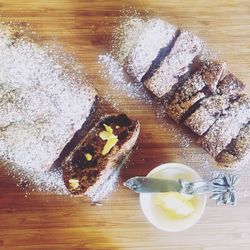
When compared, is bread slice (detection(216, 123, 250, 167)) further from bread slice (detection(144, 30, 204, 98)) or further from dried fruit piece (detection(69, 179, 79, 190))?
dried fruit piece (detection(69, 179, 79, 190))

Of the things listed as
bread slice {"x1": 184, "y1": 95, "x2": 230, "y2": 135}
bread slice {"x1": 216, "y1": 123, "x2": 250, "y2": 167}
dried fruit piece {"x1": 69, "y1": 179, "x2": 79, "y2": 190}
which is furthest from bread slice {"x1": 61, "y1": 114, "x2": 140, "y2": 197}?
bread slice {"x1": 216, "y1": 123, "x2": 250, "y2": 167}

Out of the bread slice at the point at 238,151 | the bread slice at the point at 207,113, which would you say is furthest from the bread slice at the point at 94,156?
the bread slice at the point at 238,151

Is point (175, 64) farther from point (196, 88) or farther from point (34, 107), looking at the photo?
point (34, 107)

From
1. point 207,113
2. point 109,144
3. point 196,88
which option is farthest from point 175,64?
point 109,144

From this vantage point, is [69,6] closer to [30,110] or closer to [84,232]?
[30,110]

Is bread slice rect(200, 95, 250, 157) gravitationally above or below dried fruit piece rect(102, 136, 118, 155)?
above

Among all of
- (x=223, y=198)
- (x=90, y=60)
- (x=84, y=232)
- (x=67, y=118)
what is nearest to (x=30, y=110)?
(x=67, y=118)
